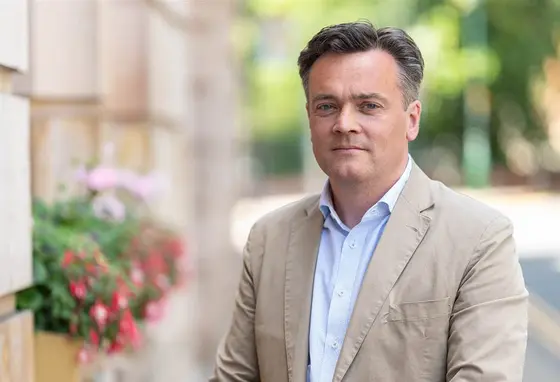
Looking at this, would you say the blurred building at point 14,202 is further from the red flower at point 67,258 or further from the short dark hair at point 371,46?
the short dark hair at point 371,46

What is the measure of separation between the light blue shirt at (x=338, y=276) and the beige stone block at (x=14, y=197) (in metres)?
1.04

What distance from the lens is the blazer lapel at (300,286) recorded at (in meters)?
2.46

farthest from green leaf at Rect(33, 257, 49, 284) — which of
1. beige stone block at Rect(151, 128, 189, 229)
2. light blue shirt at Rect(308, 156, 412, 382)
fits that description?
beige stone block at Rect(151, 128, 189, 229)

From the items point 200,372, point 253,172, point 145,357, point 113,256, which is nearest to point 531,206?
point 253,172

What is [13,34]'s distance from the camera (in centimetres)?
325

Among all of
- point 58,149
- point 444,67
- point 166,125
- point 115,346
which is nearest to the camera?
point 115,346

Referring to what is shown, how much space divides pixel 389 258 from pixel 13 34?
146 centimetres

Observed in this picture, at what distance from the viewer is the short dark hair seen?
2.44 meters

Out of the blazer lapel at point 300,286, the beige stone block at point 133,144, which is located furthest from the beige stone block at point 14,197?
the beige stone block at point 133,144

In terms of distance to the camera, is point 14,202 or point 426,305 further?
point 14,202

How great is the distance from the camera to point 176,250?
5477 millimetres

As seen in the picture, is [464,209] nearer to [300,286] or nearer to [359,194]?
[359,194]

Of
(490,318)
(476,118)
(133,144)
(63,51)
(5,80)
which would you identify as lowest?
(490,318)

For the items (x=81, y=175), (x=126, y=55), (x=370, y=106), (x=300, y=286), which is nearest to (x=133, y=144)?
(x=126, y=55)
